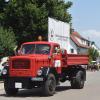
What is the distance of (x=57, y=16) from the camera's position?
148 ft

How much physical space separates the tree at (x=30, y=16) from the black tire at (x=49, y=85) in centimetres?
2411

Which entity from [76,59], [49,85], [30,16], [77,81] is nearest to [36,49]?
[49,85]

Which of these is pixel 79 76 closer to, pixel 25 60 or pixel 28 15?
pixel 25 60

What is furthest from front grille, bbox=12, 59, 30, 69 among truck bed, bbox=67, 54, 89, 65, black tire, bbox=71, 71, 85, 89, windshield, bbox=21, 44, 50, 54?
black tire, bbox=71, 71, 85, 89

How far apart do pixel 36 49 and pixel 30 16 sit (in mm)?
23747

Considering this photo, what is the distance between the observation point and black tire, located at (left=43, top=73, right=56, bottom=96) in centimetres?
A: 1941

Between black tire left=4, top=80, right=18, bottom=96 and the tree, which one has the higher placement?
the tree

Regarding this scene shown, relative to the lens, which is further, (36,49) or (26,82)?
(36,49)

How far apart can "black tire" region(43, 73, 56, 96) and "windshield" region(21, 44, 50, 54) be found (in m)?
1.37

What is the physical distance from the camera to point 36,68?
19547 mm

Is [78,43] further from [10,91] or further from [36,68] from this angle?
[36,68]

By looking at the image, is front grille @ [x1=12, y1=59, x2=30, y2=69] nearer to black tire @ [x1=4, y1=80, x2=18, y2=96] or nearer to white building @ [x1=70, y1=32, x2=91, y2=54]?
black tire @ [x1=4, y1=80, x2=18, y2=96]

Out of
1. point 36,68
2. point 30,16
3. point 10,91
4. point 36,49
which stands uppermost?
point 30,16

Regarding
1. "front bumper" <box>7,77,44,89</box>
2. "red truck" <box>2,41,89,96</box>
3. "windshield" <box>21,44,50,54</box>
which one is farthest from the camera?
"windshield" <box>21,44,50,54</box>
